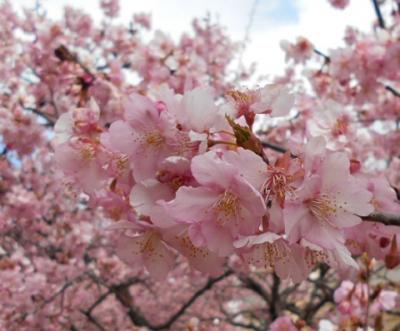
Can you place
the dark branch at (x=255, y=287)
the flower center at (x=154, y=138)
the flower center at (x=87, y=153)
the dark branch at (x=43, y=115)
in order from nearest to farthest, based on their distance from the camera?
the flower center at (x=154, y=138), the flower center at (x=87, y=153), the dark branch at (x=43, y=115), the dark branch at (x=255, y=287)

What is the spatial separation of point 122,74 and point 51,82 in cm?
99

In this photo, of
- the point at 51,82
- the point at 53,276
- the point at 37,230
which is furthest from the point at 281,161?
the point at 37,230

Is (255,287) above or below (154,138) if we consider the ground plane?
below

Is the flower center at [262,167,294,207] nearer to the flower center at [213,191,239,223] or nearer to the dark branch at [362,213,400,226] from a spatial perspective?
the flower center at [213,191,239,223]

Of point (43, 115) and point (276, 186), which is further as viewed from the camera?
point (43, 115)

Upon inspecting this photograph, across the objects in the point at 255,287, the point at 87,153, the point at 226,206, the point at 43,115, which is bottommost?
the point at 255,287

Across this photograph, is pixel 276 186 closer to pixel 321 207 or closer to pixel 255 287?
pixel 321 207

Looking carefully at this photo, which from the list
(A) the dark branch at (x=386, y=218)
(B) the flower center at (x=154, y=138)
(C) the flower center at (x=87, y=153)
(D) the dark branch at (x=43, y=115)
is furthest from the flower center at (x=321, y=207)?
(D) the dark branch at (x=43, y=115)

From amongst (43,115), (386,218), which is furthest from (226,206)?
(43,115)

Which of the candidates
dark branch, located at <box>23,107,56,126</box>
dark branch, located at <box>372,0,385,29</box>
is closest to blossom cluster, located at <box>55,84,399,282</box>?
dark branch, located at <box>23,107,56,126</box>

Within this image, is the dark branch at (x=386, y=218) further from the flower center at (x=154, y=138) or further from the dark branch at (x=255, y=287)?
the dark branch at (x=255, y=287)

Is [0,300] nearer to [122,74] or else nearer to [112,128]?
[122,74]

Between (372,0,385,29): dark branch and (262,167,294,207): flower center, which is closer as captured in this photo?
(262,167,294,207): flower center

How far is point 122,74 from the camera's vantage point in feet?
12.2
